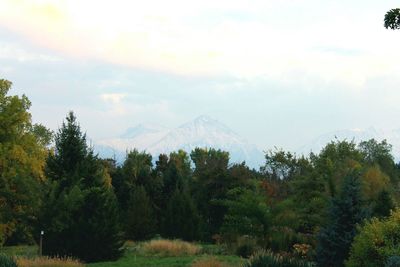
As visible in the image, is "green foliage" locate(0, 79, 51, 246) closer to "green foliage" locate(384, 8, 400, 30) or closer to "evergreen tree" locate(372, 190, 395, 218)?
"evergreen tree" locate(372, 190, 395, 218)

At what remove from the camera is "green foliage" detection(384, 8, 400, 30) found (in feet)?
26.6

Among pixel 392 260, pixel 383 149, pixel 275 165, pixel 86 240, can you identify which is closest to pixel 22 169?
pixel 86 240

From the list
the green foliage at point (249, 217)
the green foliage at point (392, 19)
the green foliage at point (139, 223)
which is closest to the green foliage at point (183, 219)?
the green foliage at point (139, 223)

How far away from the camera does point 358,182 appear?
22359mm

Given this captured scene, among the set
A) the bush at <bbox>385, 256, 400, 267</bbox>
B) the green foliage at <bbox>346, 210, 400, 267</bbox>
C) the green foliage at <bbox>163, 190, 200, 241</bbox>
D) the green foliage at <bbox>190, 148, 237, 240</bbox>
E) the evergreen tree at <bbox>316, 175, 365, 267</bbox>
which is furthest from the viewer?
the green foliage at <bbox>190, 148, 237, 240</bbox>

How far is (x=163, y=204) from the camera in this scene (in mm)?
45688

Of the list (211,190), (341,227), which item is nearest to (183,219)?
(211,190)

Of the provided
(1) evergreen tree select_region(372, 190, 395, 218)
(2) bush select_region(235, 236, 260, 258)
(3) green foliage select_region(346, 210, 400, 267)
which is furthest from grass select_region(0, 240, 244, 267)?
(1) evergreen tree select_region(372, 190, 395, 218)

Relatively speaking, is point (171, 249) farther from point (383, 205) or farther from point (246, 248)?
point (383, 205)

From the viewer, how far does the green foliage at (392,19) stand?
8102 mm

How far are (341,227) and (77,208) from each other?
11.4 meters

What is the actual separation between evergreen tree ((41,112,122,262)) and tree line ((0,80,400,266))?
47 millimetres

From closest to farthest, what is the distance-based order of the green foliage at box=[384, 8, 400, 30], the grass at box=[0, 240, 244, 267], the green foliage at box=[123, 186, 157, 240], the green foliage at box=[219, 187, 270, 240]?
the green foliage at box=[384, 8, 400, 30] → the grass at box=[0, 240, 244, 267] → the green foliage at box=[219, 187, 270, 240] → the green foliage at box=[123, 186, 157, 240]

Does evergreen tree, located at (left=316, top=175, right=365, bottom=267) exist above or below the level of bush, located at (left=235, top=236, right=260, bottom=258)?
above
